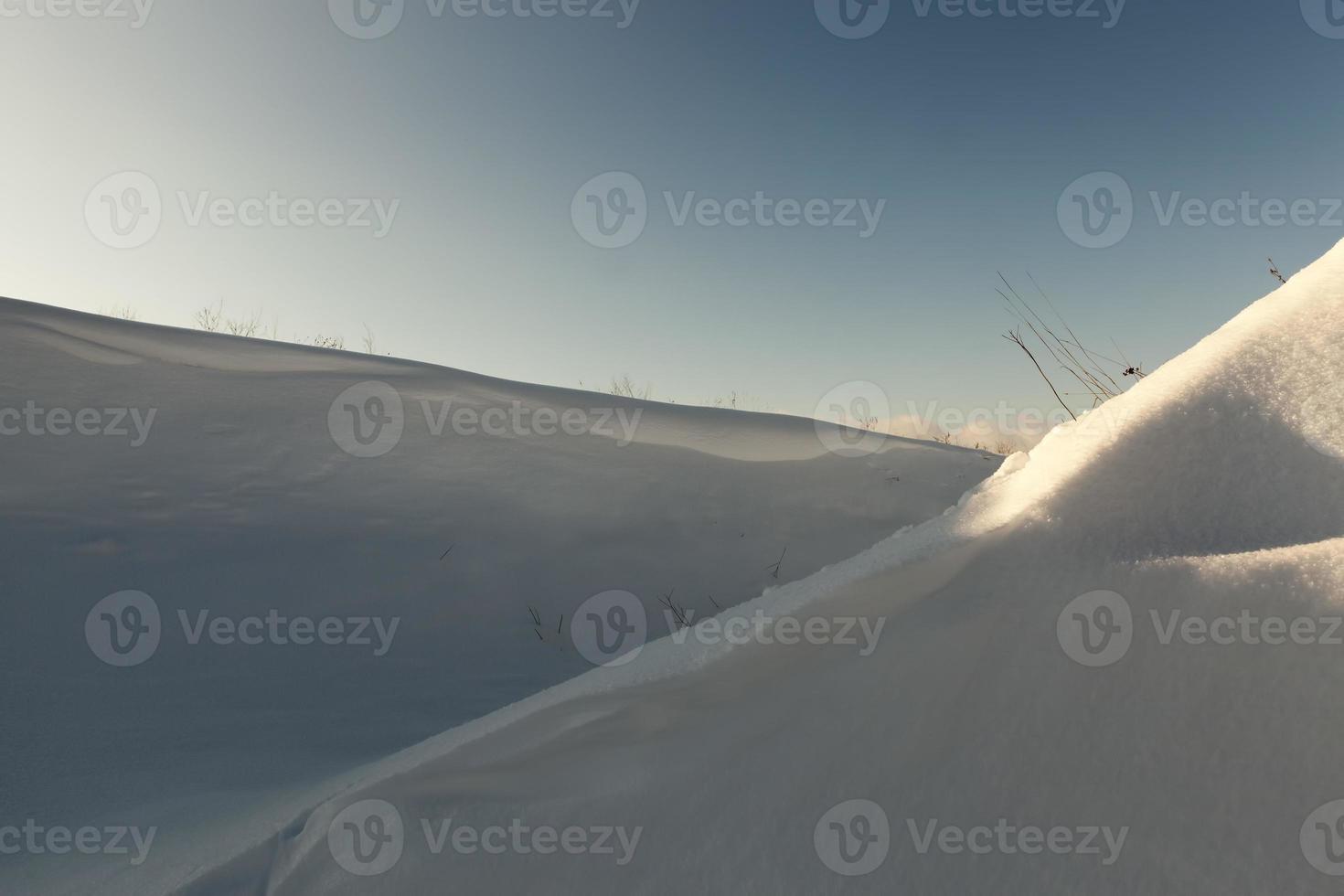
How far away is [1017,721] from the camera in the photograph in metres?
0.82

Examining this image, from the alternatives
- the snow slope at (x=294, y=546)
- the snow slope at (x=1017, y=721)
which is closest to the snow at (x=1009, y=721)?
the snow slope at (x=1017, y=721)

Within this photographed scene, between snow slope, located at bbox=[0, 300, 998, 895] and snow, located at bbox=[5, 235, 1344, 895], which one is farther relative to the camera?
snow slope, located at bbox=[0, 300, 998, 895]

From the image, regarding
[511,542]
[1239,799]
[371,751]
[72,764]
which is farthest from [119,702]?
[1239,799]

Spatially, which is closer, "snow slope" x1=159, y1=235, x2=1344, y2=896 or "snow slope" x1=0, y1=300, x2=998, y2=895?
"snow slope" x1=159, y1=235, x2=1344, y2=896

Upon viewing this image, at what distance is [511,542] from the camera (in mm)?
2955

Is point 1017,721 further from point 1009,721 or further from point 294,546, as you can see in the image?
point 294,546

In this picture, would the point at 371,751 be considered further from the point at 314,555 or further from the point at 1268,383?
the point at 1268,383

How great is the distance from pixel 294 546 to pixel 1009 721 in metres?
2.55

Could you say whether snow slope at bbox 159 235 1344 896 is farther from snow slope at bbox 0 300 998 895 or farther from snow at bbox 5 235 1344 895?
snow slope at bbox 0 300 998 895

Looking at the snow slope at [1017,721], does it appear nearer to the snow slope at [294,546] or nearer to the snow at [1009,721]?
the snow at [1009,721]

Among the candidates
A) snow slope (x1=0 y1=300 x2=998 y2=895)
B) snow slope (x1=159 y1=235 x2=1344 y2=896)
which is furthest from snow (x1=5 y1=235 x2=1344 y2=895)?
snow slope (x1=0 y1=300 x2=998 y2=895)

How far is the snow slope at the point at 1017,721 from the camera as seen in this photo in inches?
28.5

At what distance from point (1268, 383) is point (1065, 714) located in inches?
21.9

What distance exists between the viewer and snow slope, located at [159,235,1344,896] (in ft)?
2.37
